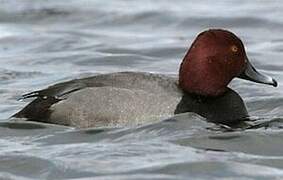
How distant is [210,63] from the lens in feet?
29.4

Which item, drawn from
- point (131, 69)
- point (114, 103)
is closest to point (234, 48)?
point (114, 103)

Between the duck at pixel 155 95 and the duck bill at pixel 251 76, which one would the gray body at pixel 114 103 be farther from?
the duck bill at pixel 251 76

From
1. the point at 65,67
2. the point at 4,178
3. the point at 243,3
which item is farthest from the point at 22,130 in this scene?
the point at 243,3

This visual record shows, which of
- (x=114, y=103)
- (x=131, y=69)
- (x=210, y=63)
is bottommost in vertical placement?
(x=131, y=69)

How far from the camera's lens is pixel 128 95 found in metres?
8.49

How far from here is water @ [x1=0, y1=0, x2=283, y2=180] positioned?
7496 mm

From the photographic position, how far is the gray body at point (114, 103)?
847 centimetres

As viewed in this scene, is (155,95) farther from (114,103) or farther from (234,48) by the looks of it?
(234,48)

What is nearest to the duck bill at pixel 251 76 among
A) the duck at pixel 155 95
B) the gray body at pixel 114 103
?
the duck at pixel 155 95

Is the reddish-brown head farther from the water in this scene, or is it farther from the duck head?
the water

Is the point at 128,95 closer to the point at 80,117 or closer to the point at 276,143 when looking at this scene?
the point at 80,117

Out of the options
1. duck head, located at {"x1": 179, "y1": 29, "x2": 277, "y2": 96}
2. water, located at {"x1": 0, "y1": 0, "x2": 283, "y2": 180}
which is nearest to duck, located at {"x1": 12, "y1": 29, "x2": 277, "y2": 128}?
duck head, located at {"x1": 179, "y1": 29, "x2": 277, "y2": 96}

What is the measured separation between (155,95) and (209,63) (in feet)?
2.17

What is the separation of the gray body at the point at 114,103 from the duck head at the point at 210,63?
0.13m
